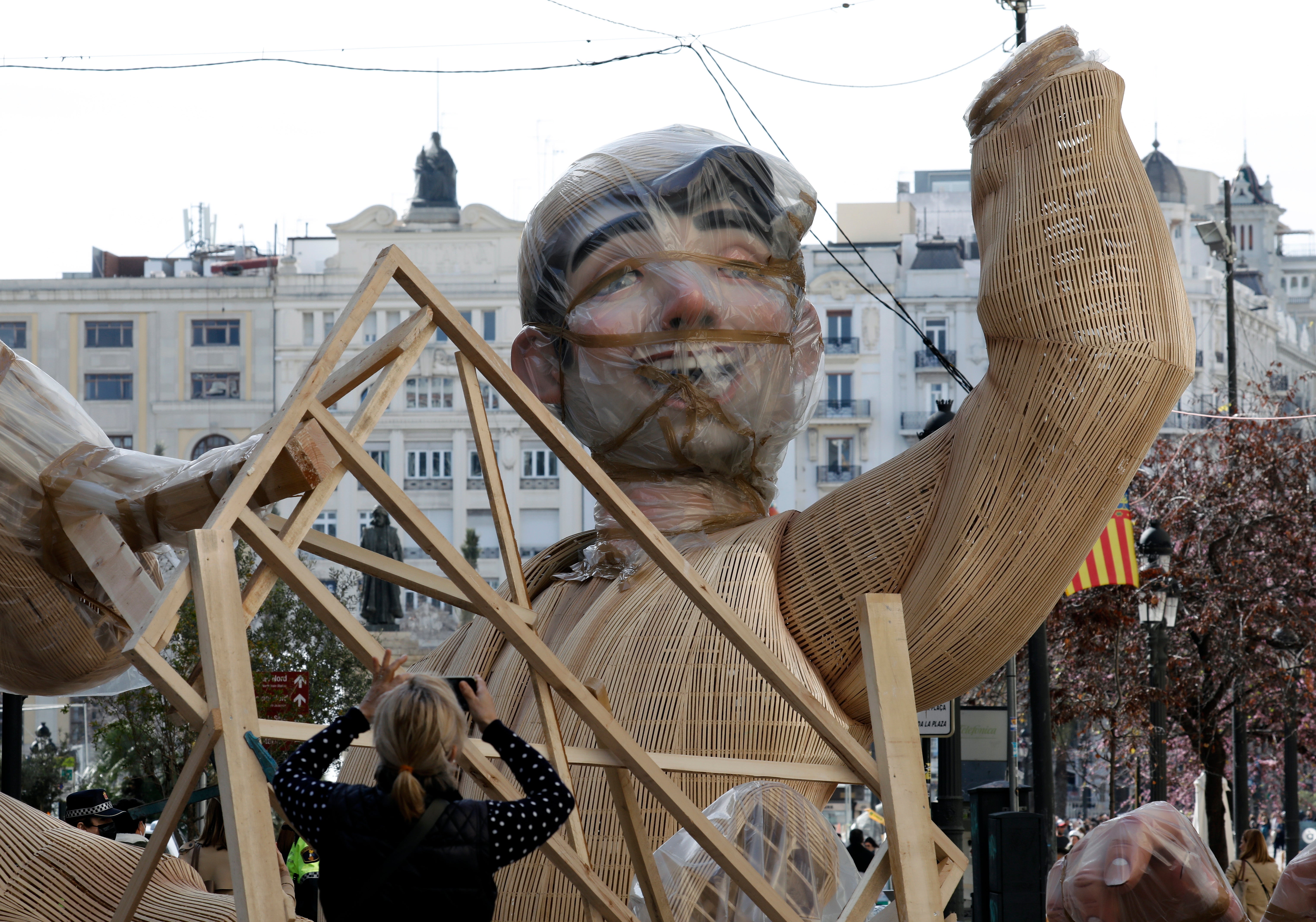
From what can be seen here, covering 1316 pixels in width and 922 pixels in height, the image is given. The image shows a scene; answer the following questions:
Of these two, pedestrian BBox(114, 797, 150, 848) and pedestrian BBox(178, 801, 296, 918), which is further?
pedestrian BBox(114, 797, 150, 848)

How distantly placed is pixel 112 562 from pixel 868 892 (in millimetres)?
3353

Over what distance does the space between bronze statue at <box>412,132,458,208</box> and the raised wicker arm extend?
169ft

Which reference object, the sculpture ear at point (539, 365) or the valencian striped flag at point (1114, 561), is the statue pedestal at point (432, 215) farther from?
the sculpture ear at point (539, 365)

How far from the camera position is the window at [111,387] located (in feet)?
182

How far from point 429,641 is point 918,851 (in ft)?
120

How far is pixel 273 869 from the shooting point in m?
3.39

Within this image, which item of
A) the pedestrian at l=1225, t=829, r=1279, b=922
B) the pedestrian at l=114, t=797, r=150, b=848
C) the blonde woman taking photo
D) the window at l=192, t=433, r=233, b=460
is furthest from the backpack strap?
the window at l=192, t=433, r=233, b=460

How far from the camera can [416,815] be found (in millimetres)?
3143

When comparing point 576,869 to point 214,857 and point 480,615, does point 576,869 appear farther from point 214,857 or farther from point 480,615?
point 214,857

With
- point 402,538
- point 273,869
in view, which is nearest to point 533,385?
point 273,869

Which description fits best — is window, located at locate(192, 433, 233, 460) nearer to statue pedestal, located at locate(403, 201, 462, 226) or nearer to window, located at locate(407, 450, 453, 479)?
window, located at locate(407, 450, 453, 479)

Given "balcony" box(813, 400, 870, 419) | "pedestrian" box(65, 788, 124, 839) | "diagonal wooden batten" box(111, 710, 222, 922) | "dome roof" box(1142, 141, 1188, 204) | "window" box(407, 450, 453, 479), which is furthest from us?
"dome roof" box(1142, 141, 1188, 204)

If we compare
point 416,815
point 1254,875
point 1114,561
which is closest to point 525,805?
point 416,815

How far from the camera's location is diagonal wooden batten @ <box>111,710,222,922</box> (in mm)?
3490
